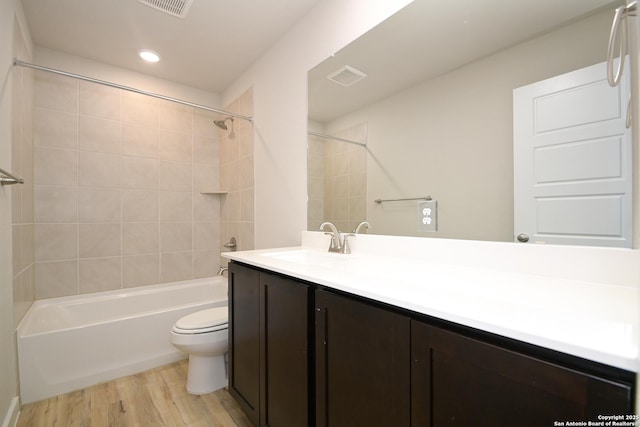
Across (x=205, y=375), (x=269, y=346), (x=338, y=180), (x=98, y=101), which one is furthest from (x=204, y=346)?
(x=98, y=101)

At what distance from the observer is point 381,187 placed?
1517mm

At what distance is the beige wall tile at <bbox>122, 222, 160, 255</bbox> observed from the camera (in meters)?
2.60

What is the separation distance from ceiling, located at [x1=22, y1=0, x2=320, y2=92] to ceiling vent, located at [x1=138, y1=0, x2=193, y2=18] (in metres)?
0.04

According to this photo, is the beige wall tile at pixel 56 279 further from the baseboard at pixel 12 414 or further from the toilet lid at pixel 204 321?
the toilet lid at pixel 204 321

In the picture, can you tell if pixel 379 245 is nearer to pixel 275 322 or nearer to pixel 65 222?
pixel 275 322

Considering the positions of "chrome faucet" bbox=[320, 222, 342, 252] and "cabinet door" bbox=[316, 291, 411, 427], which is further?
"chrome faucet" bbox=[320, 222, 342, 252]

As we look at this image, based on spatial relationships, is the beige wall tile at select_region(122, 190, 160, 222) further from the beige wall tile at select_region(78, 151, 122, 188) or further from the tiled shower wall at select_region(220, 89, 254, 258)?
the tiled shower wall at select_region(220, 89, 254, 258)

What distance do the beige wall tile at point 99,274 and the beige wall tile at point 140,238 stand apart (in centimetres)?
14

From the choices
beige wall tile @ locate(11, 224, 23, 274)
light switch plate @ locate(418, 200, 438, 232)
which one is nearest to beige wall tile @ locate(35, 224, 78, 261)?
beige wall tile @ locate(11, 224, 23, 274)

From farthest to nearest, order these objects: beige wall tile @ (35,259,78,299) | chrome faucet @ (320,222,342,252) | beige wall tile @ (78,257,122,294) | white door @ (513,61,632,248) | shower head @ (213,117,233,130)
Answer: shower head @ (213,117,233,130)
beige wall tile @ (78,257,122,294)
beige wall tile @ (35,259,78,299)
chrome faucet @ (320,222,342,252)
white door @ (513,61,632,248)

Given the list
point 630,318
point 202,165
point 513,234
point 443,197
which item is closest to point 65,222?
point 202,165

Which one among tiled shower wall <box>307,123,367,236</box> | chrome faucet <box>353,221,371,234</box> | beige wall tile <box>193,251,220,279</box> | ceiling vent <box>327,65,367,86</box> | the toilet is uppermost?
ceiling vent <box>327,65,367,86</box>

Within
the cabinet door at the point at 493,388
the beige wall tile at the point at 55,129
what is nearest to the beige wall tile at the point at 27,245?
the beige wall tile at the point at 55,129

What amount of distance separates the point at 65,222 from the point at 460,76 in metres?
3.04
